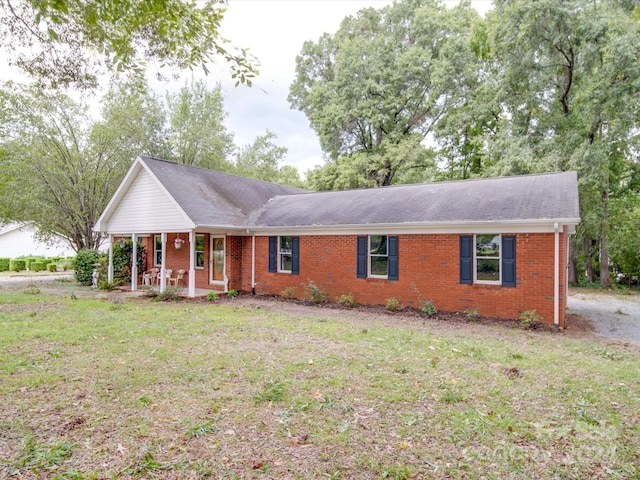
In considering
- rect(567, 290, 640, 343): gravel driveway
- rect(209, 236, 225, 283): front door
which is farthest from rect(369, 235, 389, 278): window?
rect(209, 236, 225, 283): front door

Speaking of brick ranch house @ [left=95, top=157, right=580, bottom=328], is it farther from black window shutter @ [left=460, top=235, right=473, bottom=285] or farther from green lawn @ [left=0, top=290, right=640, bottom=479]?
green lawn @ [left=0, top=290, right=640, bottom=479]

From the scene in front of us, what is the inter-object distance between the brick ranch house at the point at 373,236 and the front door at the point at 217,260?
4cm

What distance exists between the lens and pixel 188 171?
52.3 feet

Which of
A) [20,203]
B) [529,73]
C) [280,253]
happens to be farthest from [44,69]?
[529,73]

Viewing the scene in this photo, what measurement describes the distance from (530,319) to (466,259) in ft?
A: 7.04

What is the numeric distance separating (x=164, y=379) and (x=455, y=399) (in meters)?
3.84

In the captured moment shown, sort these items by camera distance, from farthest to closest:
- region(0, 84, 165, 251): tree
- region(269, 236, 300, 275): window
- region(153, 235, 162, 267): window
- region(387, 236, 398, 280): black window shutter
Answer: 1. region(153, 235, 162, 267): window
2. region(0, 84, 165, 251): tree
3. region(269, 236, 300, 275): window
4. region(387, 236, 398, 280): black window shutter

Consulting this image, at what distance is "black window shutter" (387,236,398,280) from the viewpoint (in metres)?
11.6

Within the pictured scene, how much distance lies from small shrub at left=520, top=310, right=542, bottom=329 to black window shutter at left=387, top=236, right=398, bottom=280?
11.9 ft

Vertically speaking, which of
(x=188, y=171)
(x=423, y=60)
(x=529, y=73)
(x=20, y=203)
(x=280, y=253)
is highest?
(x=423, y=60)

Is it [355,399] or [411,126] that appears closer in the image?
[355,399]

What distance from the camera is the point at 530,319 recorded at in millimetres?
9109

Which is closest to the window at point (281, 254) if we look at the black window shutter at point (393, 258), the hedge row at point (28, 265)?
the black window shutter at point (393, 258)

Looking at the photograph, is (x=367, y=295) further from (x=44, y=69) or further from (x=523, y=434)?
(x=44, y=69)
